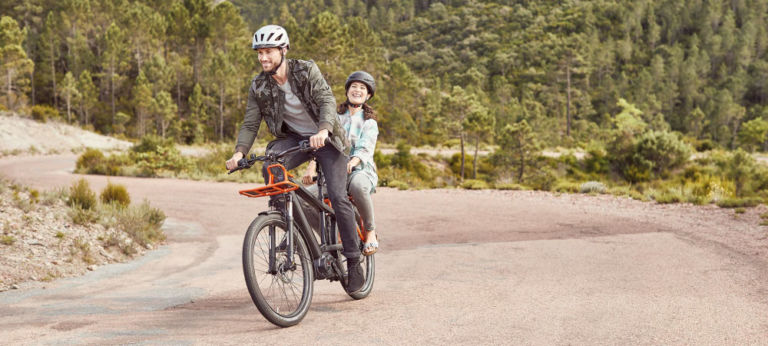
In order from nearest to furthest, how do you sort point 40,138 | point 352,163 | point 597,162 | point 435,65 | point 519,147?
point 352,163
point 597,162
point 519,147
point 40,138
point 435,65

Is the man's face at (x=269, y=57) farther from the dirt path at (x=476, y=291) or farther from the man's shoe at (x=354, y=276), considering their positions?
the dirt path at (x=476, y=291)

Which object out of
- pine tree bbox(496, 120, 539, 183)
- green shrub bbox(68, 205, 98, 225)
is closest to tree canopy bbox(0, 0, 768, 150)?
pine tree bbox(496, 120, 539, 183)

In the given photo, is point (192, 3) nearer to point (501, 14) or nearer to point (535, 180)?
point (535, 180)

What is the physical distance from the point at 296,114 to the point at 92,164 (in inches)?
846

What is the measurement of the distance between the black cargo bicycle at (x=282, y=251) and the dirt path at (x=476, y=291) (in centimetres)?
19

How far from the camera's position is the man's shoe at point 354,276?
14.3ft

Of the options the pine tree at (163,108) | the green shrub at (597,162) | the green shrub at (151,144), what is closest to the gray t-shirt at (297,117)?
the green shrub at (151,144)

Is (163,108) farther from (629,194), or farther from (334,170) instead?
(334,170)

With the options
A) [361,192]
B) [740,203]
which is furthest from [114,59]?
[361,192]

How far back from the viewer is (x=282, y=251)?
3789 mm

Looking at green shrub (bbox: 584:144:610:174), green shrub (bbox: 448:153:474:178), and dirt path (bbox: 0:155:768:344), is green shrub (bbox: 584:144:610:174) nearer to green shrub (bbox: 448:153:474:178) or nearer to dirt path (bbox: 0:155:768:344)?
green shrub (bbox: 448:153:474:178)

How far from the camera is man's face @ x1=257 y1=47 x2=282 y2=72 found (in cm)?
380

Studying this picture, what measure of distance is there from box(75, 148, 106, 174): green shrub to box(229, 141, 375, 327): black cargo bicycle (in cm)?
2035

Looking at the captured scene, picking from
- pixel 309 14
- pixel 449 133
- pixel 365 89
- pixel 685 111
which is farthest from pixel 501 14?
pixel 365 89
